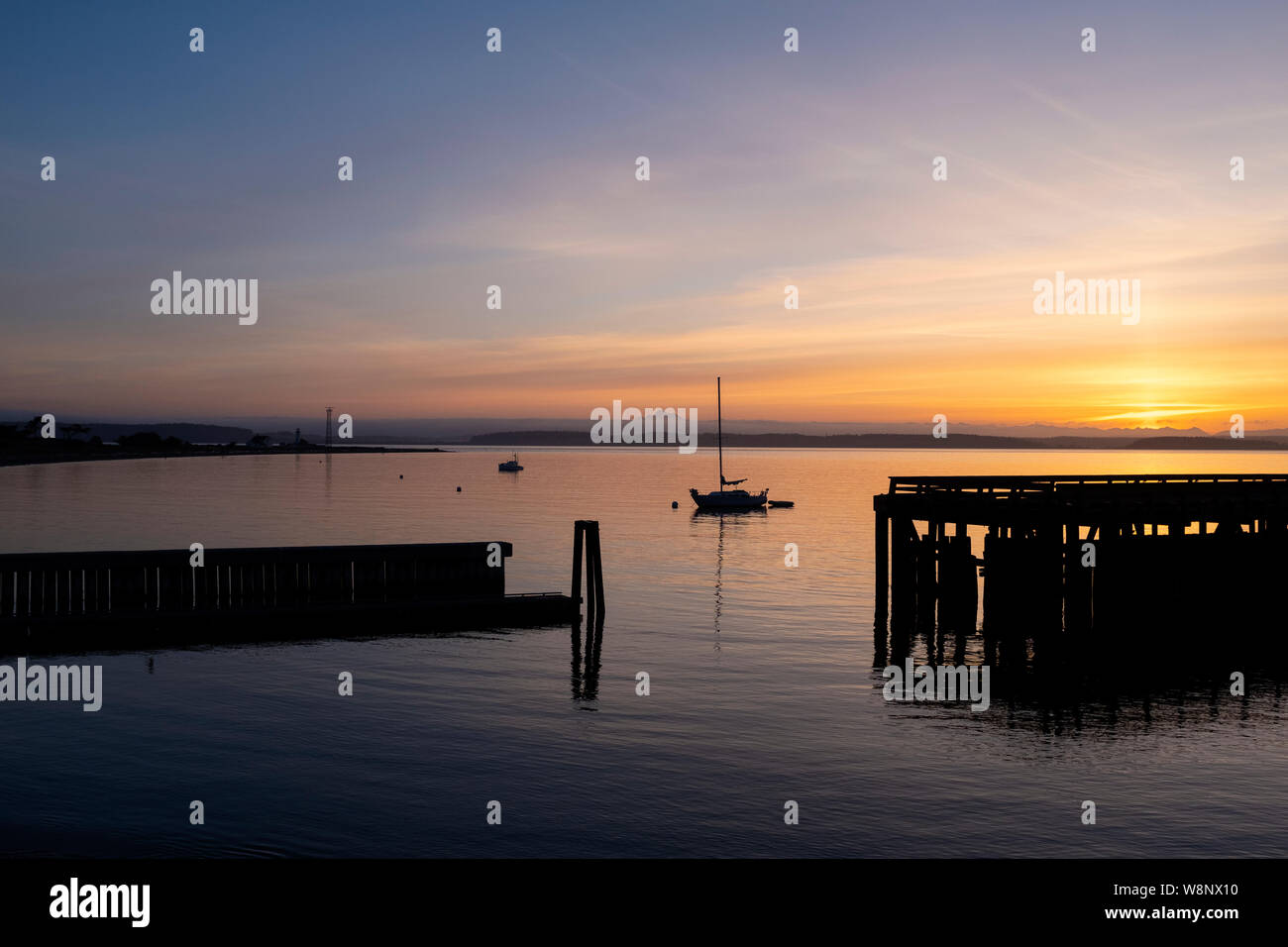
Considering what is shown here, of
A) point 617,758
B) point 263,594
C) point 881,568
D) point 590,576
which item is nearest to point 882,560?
point 881,568

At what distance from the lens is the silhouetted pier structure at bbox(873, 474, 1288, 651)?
32.0 meters

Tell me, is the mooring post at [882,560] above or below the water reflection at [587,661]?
above

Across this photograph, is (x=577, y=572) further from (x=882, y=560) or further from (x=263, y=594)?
(x=882, y=560)

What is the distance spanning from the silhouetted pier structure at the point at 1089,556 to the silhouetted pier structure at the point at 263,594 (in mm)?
11543

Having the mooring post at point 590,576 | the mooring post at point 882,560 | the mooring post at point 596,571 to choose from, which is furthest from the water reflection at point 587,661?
the mooring post at point 882,560

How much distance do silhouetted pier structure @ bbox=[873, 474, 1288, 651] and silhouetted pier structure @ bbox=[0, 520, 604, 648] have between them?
1154 centimetres

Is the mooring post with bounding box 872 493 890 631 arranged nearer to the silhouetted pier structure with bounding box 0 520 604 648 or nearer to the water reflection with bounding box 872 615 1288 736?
the water reflection with bounding box 872 615 1288 736

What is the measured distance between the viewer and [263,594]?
32.3m

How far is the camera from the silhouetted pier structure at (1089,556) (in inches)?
1260

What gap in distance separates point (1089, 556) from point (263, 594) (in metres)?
24.9

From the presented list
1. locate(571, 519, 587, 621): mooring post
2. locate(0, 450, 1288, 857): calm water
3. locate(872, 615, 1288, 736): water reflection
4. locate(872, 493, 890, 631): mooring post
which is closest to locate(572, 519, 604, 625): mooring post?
locate(571, 519, 587, 621): mooring post

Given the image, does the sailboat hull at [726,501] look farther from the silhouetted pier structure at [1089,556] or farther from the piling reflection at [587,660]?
the piling reflection at [587,660]
